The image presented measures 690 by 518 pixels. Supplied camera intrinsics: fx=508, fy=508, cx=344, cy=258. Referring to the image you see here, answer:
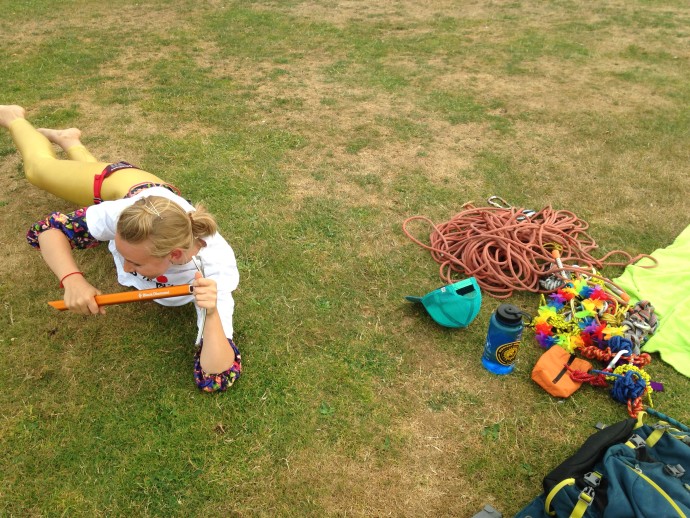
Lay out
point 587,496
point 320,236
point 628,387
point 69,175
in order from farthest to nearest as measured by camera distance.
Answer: point 320,236, point 69,175, point 628,387, point 587,496

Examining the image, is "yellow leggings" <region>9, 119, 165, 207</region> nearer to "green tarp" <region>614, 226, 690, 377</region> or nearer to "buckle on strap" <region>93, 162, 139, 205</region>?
"buckle on strap" <region>93, 162, 139, 205</region>

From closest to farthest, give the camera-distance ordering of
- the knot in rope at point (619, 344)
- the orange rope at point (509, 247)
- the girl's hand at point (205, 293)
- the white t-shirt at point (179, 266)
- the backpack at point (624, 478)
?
the backpack at point (624, 478) → the girl's hand at point (205, 293) → the white t-shirt at point (179, 266) → the knot in rope at point (619, 344) → the orange rope at point (509, 247)

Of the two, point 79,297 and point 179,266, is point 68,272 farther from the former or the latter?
point 179,266

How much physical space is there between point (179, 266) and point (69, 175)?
3.86 feet

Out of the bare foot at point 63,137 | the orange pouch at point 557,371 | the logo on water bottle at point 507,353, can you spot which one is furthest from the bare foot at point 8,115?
the orange pouch at point 557,371

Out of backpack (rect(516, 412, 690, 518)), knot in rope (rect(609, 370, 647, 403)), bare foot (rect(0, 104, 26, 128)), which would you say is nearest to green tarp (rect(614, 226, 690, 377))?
knot in rope (rect(609, 370, 647, 403))

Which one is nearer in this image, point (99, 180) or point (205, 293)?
point (205, 293)

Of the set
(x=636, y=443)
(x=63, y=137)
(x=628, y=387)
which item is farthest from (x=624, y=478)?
(x=63, y=137)

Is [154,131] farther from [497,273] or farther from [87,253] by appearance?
[497,273]

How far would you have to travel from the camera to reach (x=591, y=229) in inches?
146

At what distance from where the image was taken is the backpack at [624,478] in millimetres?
1758

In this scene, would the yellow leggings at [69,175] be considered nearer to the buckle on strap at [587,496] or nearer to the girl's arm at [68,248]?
the girl's arm at [68,248]

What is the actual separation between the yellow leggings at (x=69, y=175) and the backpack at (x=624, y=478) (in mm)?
2664

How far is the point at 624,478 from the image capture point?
72.9 inches
